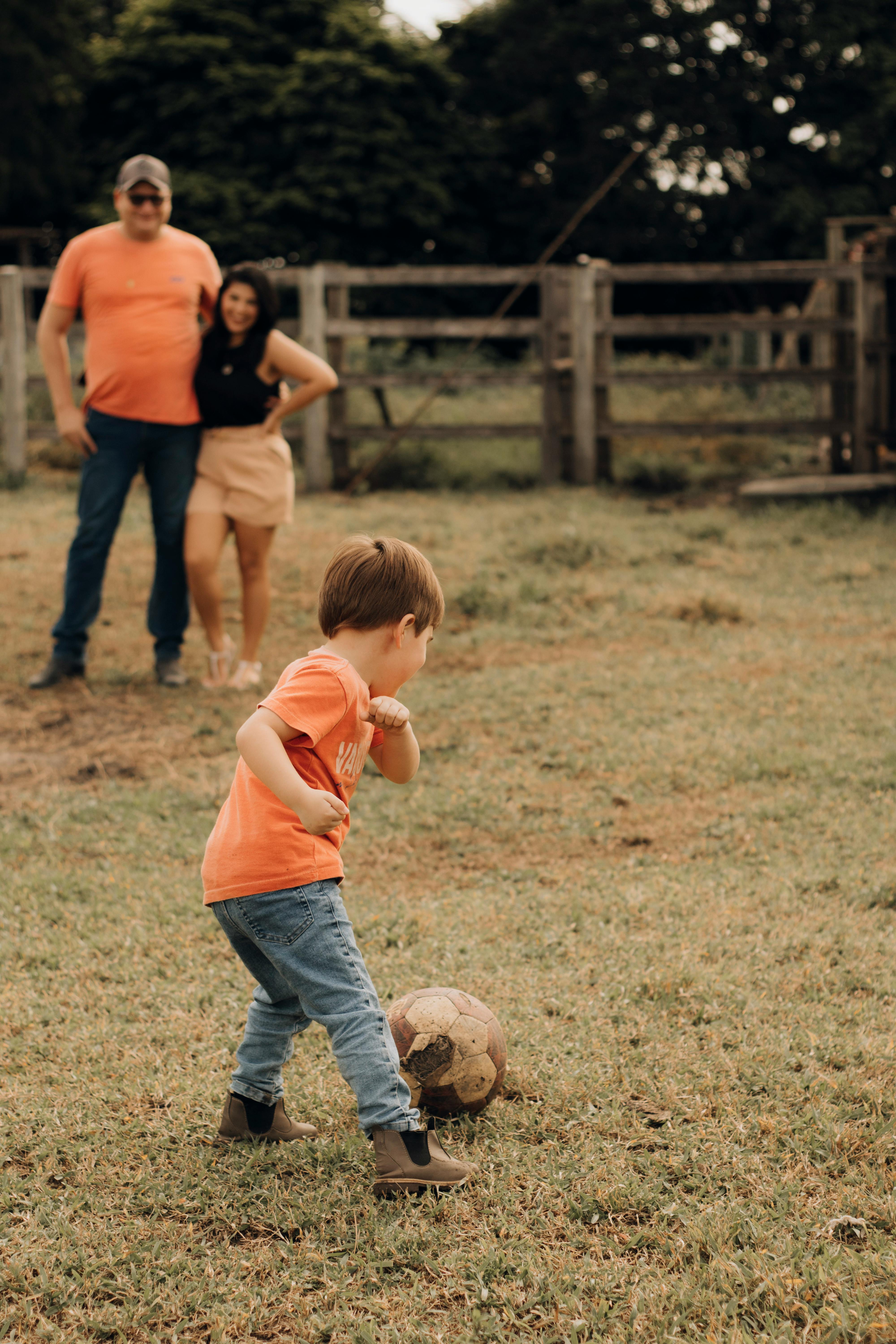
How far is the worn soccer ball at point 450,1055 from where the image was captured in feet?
9.13

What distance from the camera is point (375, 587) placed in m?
2.51

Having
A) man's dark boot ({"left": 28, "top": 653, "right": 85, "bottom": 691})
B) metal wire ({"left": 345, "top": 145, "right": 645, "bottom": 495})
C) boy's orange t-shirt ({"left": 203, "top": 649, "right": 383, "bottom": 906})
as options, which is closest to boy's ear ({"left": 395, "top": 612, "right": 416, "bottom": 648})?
boy's orange t-shirt ({"left": 203, "top": 649, "right": 383, "bottom": 906})

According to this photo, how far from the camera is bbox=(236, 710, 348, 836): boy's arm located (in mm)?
2307

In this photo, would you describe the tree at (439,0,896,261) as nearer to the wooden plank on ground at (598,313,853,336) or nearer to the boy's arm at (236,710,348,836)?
the wooden plank on ground at (598,313,853,336)

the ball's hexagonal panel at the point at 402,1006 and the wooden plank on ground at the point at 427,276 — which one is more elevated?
the wooden plank on ground at the point at 427,276

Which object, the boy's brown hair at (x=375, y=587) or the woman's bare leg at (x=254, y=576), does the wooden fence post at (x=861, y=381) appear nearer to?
the woman's bare leg at (x=254, y=576)

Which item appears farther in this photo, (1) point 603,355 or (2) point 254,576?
(1) point 603,355

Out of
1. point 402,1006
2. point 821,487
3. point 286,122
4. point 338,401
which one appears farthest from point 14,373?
point 286,122

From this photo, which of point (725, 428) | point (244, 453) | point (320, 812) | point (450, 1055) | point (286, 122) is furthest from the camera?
point (286, 122)

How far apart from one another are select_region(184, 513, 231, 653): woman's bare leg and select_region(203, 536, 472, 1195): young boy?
142 inches

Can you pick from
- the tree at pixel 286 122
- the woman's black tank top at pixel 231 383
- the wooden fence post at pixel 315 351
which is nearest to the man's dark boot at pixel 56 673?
the woman's black tank top at pixel 231 383

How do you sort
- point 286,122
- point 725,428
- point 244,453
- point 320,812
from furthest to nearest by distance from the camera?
point 286,122, point 725,428, point 244,453, point 320,812

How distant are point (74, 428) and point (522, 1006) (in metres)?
3.89

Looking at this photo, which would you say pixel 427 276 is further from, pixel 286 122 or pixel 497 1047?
pixel 286 122
